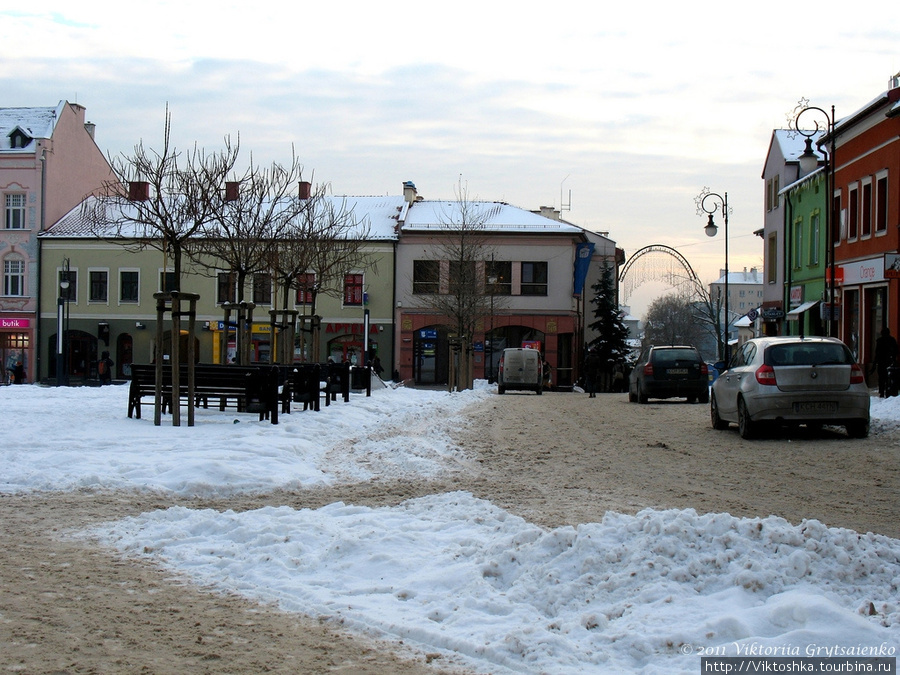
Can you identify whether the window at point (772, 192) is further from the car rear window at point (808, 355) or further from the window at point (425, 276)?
the car rear window at point (808, 355)

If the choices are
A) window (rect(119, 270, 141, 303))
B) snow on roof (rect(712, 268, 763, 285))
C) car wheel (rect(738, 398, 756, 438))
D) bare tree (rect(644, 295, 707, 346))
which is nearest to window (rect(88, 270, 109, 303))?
window (rect(119, 270, 141, 303))

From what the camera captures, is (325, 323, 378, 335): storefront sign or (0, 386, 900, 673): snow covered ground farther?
(325, 323, 378, 335): storefront sign

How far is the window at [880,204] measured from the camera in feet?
102

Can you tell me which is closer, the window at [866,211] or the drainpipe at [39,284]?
the window at [866,211]

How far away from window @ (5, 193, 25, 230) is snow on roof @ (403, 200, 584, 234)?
20.8 metres

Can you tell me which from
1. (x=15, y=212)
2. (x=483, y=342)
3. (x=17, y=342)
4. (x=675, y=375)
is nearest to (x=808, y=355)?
(x=675, y=375)

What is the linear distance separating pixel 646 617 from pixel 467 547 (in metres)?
1.75

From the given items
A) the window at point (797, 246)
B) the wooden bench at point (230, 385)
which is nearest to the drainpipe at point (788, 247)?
the window at point (797, 246)

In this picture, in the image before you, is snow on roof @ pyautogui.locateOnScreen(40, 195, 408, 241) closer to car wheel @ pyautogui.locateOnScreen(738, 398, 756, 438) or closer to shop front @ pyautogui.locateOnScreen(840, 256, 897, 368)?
shop front @ pyautogui.locateOnScreen(840, 256, 897, 368)

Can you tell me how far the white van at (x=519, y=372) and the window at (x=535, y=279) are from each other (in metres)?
18.2

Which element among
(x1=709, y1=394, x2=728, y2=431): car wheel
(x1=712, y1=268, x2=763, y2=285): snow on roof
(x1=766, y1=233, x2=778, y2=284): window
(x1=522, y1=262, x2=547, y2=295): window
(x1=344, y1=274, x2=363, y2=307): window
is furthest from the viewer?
(x1=712, y1=268, x2=763, y2=285): snow on roof

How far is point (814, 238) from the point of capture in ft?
131

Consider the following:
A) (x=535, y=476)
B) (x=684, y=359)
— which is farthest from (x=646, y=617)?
(x=684, y=359)

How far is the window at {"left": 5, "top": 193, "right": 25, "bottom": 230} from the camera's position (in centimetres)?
5466
